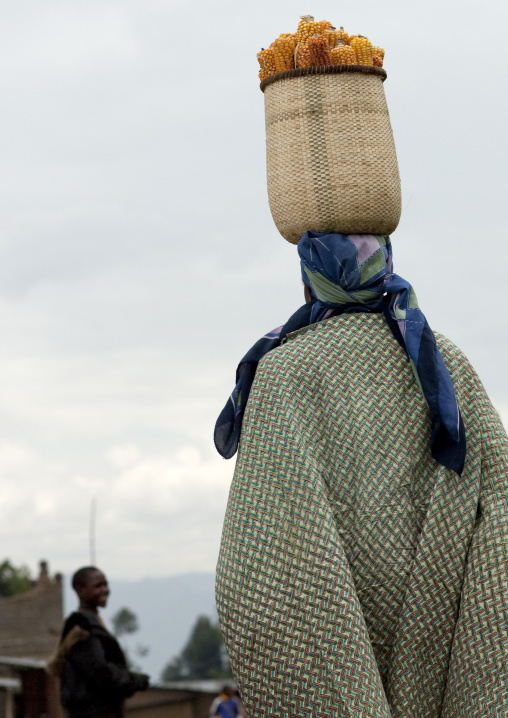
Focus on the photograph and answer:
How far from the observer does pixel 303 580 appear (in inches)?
103

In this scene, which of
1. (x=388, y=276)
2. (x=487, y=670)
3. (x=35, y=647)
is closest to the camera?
(x=487, y=670)

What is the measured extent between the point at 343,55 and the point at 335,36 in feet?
0.28

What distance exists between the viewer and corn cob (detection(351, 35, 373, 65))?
304cm

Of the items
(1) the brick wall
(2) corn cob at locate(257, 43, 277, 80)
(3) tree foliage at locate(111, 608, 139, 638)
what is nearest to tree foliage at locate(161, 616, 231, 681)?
(3) tree foliage at locate(111, 608, 139, 638)

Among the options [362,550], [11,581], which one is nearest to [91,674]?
[362,550]

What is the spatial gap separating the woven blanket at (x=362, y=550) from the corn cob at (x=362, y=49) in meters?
0.82

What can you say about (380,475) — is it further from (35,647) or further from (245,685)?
(35,647)

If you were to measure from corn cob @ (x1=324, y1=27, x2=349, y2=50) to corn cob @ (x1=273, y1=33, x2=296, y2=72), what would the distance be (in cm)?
10

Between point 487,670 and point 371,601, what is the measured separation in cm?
32

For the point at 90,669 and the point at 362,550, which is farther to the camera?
the point at 90,669

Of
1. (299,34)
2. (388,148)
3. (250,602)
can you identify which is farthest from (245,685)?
(299,34)

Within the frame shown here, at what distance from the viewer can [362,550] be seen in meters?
2.71

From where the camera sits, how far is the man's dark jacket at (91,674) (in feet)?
18.4

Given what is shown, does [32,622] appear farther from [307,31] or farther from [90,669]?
[307,31]
